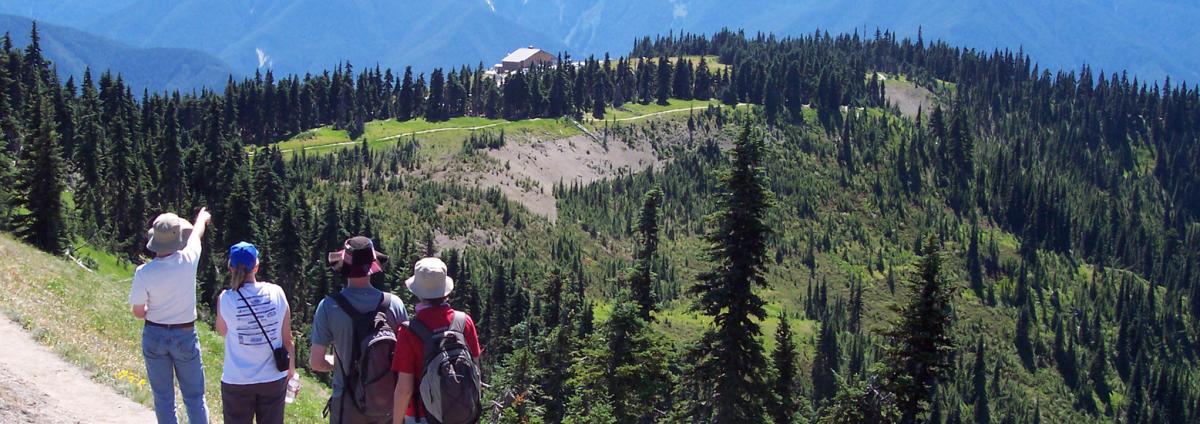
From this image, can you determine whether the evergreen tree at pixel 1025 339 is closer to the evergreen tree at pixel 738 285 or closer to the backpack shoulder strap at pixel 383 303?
the evergreen tree at pixel 738 285

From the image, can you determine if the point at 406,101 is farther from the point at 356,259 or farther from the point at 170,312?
the point at 356,259

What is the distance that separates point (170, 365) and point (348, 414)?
98.8 inches

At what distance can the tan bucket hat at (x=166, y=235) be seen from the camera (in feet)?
40.3

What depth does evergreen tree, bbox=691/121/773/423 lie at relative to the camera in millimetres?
30859

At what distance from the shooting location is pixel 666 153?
183250 mm

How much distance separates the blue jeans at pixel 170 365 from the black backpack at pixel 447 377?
10.5ft

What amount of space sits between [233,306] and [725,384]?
72.0 ft

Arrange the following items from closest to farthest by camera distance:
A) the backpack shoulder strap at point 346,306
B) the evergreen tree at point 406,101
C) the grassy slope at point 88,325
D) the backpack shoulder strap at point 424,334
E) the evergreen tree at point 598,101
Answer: the backpack shoulder strap at point 424,334 → the backpack shoulder strap at point 346,306 → the grassy slope at point 88,325 → the evergreen tree at point 406,101 → the evergreen tree at point 598,101

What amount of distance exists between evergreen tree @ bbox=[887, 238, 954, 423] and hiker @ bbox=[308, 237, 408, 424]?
21.2 meters

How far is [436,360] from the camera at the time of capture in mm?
11578

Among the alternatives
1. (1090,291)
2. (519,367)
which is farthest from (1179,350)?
(519,367)

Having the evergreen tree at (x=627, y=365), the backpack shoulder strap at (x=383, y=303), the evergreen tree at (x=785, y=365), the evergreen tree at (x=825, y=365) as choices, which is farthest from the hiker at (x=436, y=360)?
the evergreen tree at (x=825, y=365)

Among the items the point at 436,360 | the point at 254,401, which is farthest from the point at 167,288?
the point at 436,360

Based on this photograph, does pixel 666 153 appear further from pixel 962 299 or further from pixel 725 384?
pixel 725 384
